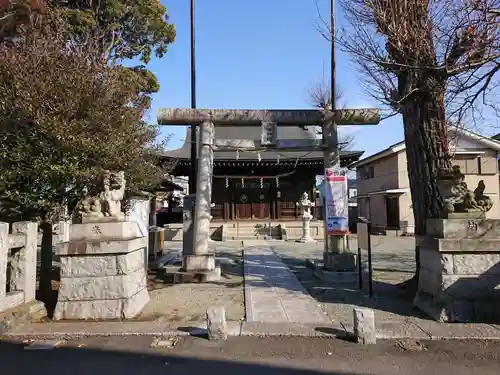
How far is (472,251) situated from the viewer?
243 inches

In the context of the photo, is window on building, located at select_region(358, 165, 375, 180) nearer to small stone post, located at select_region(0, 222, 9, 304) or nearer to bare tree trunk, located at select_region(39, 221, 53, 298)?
bare tree trunk, located at select_region(39, 221, 53, 298)

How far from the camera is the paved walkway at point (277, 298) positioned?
6.49 metres

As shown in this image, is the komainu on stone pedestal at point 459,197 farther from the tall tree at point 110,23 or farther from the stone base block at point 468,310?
the tall tree at point 110,23

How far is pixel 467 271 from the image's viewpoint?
20.3 ft

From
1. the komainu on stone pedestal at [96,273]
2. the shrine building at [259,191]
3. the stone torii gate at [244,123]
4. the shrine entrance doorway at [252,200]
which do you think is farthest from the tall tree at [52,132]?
the shrine entrance doorway at [252,200]

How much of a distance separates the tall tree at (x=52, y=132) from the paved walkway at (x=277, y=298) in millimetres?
3890

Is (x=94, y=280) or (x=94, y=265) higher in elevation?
(x=94, y=265)

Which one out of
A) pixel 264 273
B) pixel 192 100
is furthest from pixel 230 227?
pixel 264 273

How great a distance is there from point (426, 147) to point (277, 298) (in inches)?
167

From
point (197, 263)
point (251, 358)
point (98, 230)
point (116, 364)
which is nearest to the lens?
point (116, 364)

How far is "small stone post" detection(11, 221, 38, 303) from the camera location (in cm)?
644

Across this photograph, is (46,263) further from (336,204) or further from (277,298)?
(336,204)

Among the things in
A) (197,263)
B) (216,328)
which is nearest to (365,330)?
(216,328)

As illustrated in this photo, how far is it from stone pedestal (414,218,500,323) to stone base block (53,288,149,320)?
196 inches
